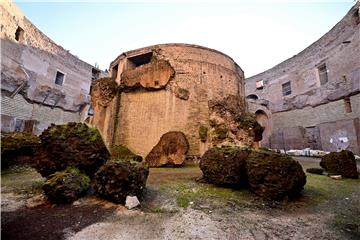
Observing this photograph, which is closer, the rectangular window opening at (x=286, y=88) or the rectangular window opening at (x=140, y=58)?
the rectangular window opening at (x=140, y=58)

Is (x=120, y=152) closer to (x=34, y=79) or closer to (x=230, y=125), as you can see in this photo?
(x=230, y=125)

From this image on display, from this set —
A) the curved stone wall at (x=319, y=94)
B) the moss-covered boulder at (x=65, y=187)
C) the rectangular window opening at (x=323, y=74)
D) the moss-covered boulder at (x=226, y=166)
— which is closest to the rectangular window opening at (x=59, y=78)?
the moss-covered boulder at (x=65, y=187)

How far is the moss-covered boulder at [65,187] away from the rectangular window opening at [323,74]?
17.7m

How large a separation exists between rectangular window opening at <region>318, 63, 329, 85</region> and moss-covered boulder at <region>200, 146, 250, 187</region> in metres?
14.5

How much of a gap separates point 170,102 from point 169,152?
8.18 feet

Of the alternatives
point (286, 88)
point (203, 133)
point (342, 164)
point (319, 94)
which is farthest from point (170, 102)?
point (286, 88)

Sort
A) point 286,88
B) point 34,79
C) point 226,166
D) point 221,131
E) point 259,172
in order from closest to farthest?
point 259,172, point 226,166, point 221,131, point 34,79, point 286,88

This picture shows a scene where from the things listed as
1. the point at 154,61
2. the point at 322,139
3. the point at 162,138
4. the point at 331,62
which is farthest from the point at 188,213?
the point at 331,62

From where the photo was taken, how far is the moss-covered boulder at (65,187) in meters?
3.46

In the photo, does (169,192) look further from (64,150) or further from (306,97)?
(306,97)

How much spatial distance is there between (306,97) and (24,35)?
22589 mm

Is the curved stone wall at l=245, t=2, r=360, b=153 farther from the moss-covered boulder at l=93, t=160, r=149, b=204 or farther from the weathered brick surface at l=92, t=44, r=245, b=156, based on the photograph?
the moss-covered boulder at l=93, t=160, r=149, b=204

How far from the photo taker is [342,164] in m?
6.47

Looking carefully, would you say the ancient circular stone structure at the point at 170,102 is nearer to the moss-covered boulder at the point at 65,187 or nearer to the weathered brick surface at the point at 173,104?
the weathered brick surface at the point at 173,104
